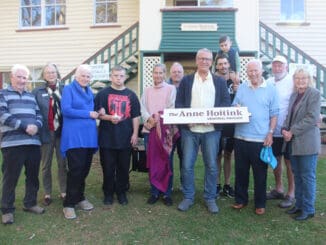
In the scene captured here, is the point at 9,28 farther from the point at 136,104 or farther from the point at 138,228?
the point at 138,228

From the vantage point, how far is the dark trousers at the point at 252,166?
4.80 m

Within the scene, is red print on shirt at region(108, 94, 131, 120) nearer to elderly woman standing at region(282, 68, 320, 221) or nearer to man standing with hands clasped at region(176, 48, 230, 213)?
man standing with hands clasped at region(176, 48, 230, 213)

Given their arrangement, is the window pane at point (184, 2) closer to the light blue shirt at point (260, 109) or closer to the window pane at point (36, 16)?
the window pane at point (36, 16)

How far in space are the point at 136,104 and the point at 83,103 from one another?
28.8 inches

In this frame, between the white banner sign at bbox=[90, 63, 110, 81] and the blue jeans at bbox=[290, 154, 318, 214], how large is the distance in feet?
23.8

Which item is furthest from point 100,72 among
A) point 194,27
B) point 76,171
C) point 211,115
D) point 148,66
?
point 211,115

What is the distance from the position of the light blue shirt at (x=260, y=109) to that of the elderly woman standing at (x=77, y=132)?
74.4 inches

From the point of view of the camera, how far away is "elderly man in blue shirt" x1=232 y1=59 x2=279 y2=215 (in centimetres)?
475

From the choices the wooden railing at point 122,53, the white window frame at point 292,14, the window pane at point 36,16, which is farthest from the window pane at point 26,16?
the white window frame at point 292,14

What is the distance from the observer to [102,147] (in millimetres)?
5059

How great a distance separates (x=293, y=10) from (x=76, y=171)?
34.5ft

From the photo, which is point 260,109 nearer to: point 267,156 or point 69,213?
point 267,156

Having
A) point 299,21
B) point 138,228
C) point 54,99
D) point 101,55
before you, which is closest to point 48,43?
point 101,55

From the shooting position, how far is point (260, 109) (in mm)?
4754
